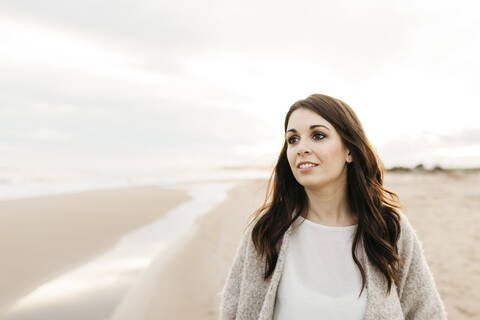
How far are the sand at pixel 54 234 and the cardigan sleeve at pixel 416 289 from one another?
4992 mm

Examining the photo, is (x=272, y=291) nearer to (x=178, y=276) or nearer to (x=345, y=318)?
(x=345, y=318)

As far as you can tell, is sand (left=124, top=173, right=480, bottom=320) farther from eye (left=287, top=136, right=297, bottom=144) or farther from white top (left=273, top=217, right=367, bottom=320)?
eye (left=287, top=136, right=297, bottom=144)

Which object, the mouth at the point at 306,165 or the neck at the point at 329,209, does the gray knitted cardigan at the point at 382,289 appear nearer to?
the neck at the point at 329,209

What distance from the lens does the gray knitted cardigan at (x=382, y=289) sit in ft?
5.63

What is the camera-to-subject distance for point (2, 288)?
4789mm

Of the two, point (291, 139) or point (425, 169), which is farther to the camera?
point (425, 169)

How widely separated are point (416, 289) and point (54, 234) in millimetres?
8616

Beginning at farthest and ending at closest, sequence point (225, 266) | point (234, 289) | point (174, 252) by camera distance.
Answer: point (174, 252) < point (225, 266) < point (234, 289)

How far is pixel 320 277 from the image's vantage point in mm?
1738

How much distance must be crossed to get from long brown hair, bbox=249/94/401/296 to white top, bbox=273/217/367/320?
0.06 meters

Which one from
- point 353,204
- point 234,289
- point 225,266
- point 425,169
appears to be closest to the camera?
point 234,289

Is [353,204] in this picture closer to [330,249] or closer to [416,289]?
[330,249]

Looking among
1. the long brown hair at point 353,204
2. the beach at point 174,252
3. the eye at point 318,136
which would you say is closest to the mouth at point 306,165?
the eye at point 318,136

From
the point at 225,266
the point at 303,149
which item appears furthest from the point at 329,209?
the point at 225,266
